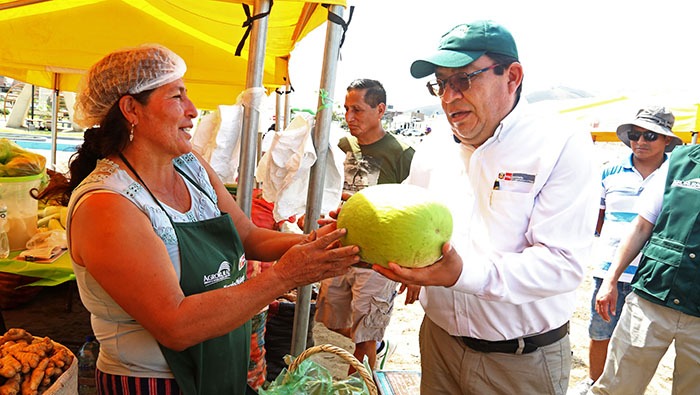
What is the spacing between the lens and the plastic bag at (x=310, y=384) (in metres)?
1.92

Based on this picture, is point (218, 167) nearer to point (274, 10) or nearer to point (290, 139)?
point (290, 139)

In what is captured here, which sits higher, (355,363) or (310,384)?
(355,363)

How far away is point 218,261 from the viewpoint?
177cm

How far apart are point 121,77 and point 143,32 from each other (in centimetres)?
358

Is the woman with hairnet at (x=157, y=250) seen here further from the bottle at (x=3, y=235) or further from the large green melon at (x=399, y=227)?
the bottle at (x=3, y=235)

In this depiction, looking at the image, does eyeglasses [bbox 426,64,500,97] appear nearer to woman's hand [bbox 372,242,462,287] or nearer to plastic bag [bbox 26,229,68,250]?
woman's hand [bbox 372,242,462,287]

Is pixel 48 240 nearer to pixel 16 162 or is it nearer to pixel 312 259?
pixel 16 162

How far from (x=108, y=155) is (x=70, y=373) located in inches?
36.8

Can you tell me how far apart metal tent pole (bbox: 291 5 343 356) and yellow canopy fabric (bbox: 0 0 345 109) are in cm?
116

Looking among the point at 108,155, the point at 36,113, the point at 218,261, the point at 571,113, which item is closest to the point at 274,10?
the point at 108,155

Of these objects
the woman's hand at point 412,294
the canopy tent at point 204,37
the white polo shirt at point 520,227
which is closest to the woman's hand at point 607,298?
the white polo shirt at point 520,227

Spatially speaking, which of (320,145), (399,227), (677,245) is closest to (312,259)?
(399,227)

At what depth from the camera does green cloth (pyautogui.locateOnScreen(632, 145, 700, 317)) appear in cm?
290

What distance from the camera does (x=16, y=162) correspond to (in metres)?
3.74
